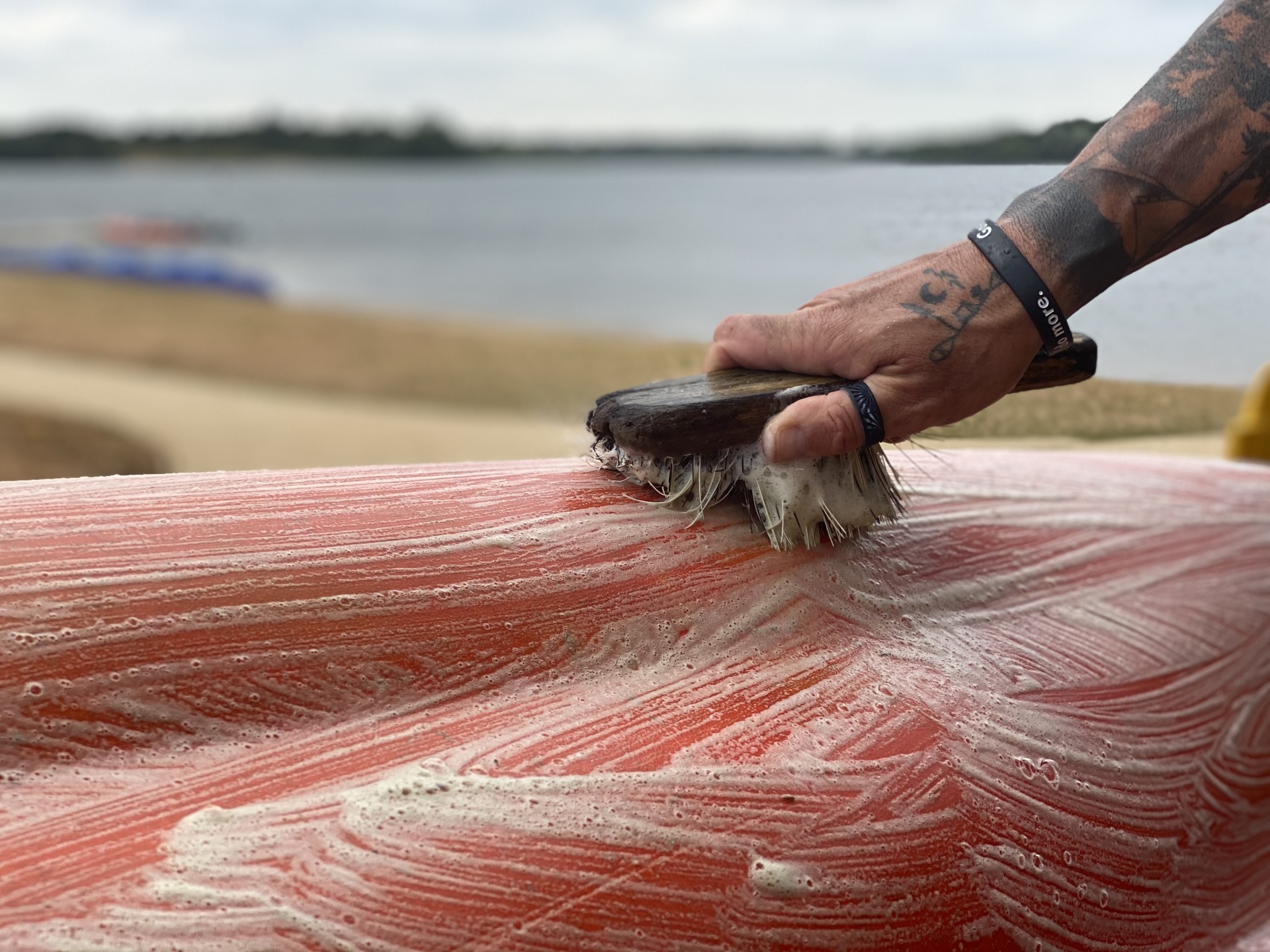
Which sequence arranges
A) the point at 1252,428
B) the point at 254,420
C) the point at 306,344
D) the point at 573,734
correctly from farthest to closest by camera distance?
the point at 306,344, the point at 254,420, the point at 1252,428, the point at 573,734

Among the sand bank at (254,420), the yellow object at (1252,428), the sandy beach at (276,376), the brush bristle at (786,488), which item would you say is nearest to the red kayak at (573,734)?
the brush bristle at (786,488)

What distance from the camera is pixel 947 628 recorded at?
889 millimetres

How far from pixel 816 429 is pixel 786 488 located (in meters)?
0.06

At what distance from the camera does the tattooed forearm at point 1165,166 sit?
85 centimetres

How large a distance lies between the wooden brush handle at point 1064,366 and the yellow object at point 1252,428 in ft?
1.91

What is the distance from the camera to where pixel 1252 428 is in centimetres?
143

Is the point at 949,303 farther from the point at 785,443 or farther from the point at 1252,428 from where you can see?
the point at 1252,428

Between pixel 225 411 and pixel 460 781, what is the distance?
6.36m

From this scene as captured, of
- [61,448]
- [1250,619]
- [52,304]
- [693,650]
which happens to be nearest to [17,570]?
[693,650]

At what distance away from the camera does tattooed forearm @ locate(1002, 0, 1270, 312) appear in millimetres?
854

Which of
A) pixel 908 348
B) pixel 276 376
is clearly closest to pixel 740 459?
pixel 908 348

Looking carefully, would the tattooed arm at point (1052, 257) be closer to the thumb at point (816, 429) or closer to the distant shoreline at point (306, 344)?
the thumb at point (816, 429)

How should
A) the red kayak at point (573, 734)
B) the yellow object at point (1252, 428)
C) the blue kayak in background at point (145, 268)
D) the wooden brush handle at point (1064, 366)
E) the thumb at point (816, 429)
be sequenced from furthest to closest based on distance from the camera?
1. the blue kayak in background at point (145, 268)
2. the yellow object at point (1252, 428)
3. the wooden brush handle at point (1064, 366)
4. the thumb at point (816, 429)
5. the red kayak at point (573, 734)

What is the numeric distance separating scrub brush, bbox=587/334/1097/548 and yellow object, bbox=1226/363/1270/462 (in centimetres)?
64
